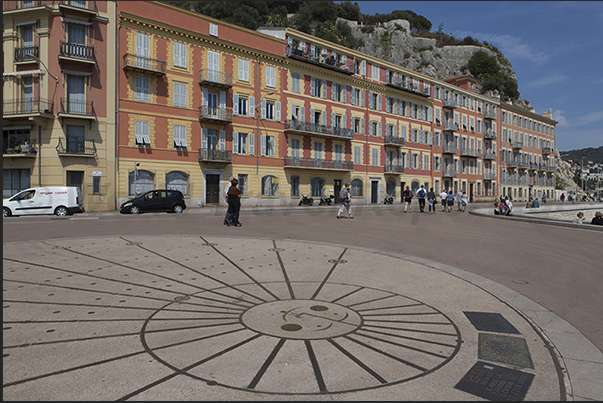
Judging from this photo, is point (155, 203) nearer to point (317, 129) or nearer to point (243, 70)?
point (243, 70)

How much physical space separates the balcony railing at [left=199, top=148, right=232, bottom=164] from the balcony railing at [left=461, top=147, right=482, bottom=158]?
38.4m

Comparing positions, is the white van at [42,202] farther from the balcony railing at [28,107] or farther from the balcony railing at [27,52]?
the balcony railing at [27,52]

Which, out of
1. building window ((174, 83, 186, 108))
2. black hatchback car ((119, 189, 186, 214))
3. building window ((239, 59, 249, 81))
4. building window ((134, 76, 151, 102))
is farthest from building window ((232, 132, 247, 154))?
black hatchback car ((119, 189, 186, 214))

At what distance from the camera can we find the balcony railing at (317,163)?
37.4m

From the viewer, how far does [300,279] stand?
673 centimetres

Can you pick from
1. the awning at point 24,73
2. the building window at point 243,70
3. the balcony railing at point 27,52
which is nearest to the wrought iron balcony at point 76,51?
the balcony railing at point 27,52

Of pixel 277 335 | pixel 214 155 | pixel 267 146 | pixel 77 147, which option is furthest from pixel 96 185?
pixel 277 335

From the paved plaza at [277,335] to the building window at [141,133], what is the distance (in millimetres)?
22646

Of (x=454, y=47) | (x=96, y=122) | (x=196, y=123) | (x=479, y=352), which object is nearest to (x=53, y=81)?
(x=96, y=122)

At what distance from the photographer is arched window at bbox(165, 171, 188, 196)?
1190 inches

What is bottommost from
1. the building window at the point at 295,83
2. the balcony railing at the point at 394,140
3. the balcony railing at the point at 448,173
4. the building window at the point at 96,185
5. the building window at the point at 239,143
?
the building window at the point at 96,185

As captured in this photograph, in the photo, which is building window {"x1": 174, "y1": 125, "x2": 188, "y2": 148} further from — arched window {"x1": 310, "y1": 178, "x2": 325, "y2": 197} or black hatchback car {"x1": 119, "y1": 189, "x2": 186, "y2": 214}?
arched window {"x1": 310, "y1": 178, "x2": 325, "y2": 197}

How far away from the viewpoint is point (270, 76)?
118ft

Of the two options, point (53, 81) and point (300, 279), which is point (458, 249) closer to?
point (300, 279)
